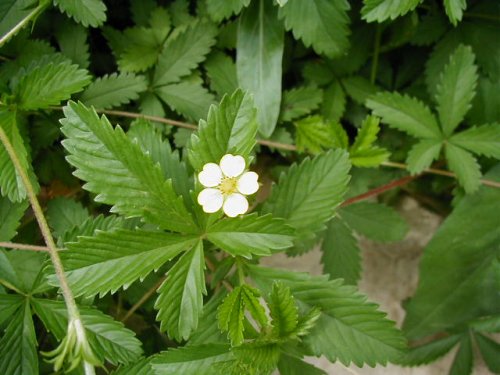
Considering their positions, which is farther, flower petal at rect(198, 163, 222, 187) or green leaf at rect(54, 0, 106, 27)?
green leaf at rect(54, 0, 106, 27)

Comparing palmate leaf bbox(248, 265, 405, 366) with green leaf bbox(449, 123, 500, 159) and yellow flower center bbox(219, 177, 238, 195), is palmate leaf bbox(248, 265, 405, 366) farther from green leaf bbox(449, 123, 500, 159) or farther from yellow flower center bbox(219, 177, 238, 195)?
green leaf bbox(449, 123, 500, 159)

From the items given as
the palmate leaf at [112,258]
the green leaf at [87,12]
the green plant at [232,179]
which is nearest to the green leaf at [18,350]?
the green plant at [232,179]

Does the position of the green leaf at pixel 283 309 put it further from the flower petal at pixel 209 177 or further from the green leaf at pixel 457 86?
the green leaf at pixel 457 86

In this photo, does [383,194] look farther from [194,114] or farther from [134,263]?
[134,263]

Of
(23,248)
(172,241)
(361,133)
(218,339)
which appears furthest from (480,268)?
(23,248)

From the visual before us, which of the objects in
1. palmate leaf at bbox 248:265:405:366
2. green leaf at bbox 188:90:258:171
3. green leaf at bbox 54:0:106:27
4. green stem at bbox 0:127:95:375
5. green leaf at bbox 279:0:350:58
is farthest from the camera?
green leaf at bbox 279:0:350:58

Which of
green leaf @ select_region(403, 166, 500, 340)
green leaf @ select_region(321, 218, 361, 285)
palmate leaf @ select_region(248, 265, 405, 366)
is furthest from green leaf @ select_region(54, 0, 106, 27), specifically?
green leaf @ select_region(403, 166, 500, 340)
